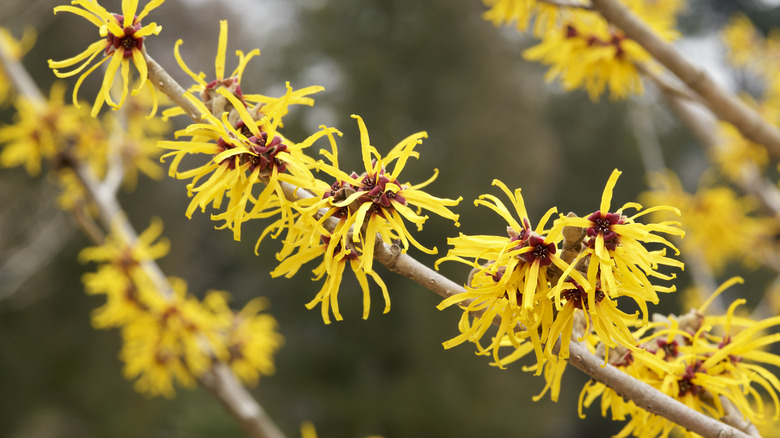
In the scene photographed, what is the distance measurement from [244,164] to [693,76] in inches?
49.9

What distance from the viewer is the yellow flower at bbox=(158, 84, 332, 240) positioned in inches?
30.2

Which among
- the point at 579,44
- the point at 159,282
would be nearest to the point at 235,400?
the point at 159,282

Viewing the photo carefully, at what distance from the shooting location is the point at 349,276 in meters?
8.15

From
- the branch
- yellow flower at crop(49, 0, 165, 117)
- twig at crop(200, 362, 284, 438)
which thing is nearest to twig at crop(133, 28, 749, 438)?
the branch

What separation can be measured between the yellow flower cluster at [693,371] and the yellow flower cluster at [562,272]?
0.19 metres

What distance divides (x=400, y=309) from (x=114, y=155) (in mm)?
6056

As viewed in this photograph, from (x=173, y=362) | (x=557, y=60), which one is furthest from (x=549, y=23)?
(x=173, y=362)

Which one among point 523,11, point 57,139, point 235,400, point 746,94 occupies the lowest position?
point 746,94

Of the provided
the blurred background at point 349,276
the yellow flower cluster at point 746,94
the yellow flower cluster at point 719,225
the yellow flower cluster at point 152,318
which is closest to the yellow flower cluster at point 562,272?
the yellow flower cluster at point 152,318

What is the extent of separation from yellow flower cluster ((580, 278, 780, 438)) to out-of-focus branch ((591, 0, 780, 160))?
2.42 feet

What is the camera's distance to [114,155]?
2.48m

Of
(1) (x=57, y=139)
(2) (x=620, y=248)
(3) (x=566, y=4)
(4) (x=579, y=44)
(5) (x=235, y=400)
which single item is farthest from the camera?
(1) (x=57, y=139)

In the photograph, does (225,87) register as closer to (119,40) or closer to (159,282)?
(119,40)

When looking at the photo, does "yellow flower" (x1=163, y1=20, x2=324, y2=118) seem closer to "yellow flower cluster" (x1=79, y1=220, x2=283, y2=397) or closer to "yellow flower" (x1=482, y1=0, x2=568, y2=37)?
"yellow flower" (x1=482, y1=0, x2=568, y2=37)
